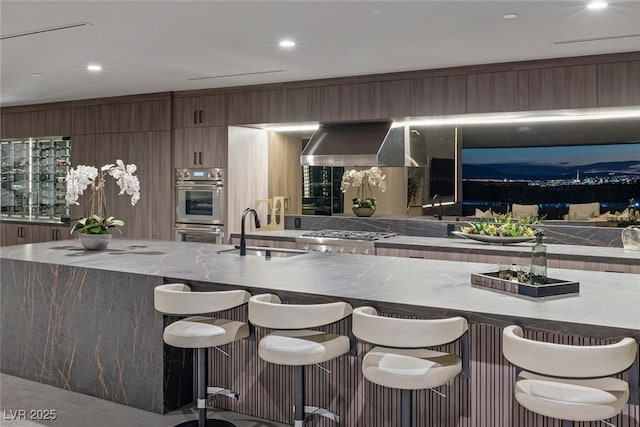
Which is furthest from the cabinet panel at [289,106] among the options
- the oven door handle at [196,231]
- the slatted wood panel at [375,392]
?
the slatted wood panel at [375,392]

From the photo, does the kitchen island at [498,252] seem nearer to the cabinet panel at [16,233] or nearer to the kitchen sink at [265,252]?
the kitchen sink at [265,252]

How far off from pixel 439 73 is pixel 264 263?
247cm

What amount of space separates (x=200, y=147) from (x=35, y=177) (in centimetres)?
312

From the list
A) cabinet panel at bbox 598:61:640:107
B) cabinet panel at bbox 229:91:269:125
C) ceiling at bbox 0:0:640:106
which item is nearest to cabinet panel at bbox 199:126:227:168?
cabinet panel at bbox 229:91:269:125

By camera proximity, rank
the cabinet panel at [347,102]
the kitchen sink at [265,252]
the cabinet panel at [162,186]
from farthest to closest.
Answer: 1. the cabinet panel at [162,186]
2. the cabinet panel at [347,102]
3. the kitchen sink at [265,252]

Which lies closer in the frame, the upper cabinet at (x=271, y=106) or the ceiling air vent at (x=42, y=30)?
the ceiling air vent at (x=42, y=30)

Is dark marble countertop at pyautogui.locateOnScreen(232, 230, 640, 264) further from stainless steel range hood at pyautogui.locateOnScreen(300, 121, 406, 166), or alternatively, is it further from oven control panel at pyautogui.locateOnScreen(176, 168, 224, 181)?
oven control panel at pyautogui.locateOnScreen(176, 168, 224, 181)

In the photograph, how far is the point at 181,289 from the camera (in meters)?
3.20

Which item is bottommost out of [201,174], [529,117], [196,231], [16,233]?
[16,233]

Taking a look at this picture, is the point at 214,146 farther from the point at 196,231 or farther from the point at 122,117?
the point at 122,117

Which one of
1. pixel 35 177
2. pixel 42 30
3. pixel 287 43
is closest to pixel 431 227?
pixel 287 43

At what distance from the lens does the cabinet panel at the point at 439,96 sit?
5043mm

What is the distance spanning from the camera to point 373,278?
3156 millimetres

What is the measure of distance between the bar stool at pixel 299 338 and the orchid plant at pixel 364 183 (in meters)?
3.54
